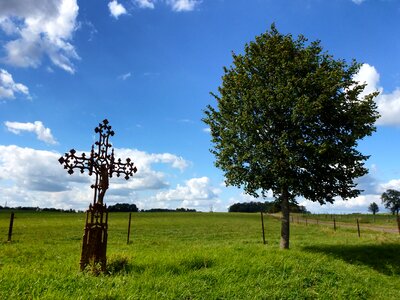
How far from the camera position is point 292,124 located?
17.9 meters

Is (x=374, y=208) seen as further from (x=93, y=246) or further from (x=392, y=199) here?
(x=93, y=246)

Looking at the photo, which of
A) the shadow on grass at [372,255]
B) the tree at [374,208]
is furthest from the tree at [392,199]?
the shadow on grass at [372,255]

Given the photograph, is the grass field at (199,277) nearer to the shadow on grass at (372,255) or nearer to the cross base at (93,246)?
the cross base at (93,246)

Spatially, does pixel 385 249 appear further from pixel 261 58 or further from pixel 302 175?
pixel 261 58

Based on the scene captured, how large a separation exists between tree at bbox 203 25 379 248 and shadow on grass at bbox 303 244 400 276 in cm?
281

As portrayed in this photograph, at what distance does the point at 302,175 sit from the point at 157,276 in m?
10.9

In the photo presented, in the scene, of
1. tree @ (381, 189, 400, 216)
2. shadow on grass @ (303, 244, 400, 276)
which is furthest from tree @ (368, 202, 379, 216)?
shadow on grass @ (303, 244, 400, 276)

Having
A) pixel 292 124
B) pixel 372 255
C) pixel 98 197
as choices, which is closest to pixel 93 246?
pixel 98 197

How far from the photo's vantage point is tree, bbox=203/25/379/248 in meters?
17.3

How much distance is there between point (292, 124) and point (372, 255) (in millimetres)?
8625

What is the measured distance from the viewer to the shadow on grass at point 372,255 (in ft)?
53.6

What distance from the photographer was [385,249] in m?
20.4

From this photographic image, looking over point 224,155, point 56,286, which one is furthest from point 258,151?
point 56,286

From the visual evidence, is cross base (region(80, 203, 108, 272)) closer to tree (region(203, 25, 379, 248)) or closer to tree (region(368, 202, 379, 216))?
tree (region(203, 25, 379, 248))
